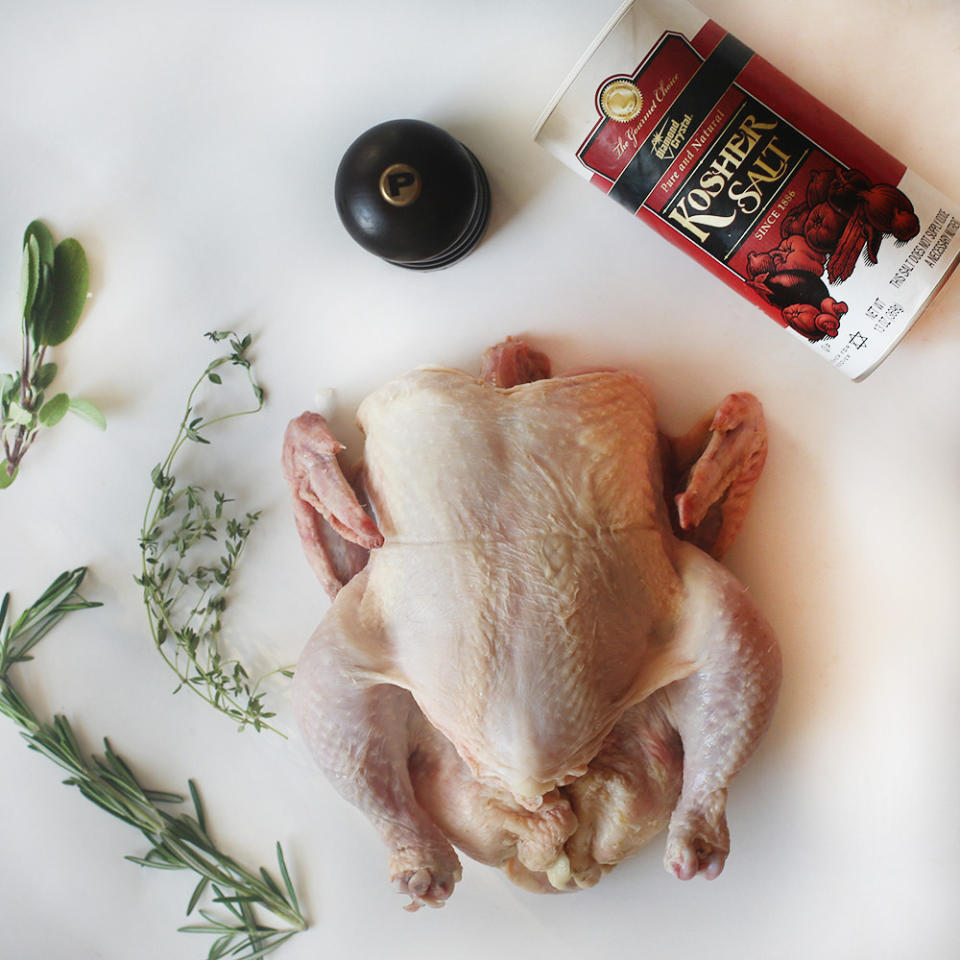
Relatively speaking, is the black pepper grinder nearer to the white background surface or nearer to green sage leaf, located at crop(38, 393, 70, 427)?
the white background surface

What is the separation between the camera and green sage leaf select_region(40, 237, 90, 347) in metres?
1.29

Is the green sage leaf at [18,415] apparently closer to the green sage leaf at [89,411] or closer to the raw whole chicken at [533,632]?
the green sage leaf at [89,411]

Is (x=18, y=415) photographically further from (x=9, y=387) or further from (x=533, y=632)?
(x=533, y=632)

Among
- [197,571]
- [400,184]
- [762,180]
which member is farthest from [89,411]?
[762,180]

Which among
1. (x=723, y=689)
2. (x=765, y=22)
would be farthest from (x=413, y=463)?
(x=765, y=22)

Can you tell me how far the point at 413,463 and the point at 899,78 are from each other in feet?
2.87

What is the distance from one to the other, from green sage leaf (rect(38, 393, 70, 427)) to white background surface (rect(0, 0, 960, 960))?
4cm

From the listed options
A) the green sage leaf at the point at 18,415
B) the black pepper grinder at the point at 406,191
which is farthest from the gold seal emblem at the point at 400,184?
the green sage leaf at the point at 18,415

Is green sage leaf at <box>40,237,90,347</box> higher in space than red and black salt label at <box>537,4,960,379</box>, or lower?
lower

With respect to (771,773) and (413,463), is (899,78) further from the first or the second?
(771,773)

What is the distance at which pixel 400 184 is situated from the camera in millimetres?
1068

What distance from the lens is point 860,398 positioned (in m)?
1.20

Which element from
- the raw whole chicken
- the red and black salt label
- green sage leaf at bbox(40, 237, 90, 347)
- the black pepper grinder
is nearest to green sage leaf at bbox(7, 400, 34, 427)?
green sage leaf at bbox(40, 237, 90, 347)

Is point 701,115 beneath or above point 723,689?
above
